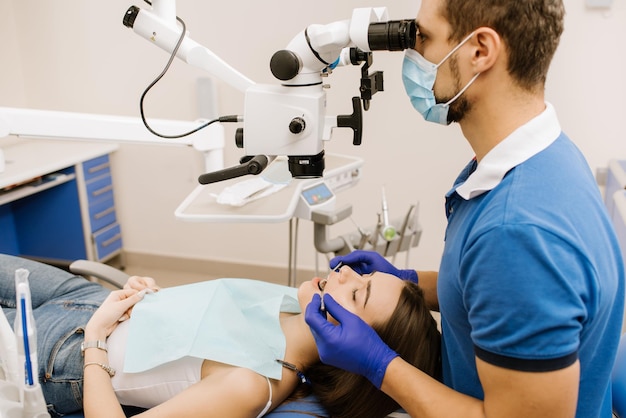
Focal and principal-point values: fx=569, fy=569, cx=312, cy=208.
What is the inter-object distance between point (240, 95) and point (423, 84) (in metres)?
2.03

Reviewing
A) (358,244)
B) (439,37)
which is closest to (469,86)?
(439,37)

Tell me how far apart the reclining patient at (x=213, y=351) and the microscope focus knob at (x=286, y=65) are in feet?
1.98

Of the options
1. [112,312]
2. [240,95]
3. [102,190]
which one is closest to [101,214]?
[102,190]

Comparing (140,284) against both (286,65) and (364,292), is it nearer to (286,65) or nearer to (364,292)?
(364,292)

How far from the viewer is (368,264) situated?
155 cm

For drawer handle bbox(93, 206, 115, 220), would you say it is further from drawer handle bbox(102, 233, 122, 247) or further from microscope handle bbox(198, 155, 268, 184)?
microscope handle bbox(198, 155, 268, 184)

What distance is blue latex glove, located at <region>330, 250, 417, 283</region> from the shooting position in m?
1.53

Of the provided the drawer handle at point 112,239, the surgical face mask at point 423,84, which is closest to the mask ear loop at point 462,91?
the surgical face mask at point 423,84

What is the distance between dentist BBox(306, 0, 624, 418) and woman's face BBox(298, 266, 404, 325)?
202 mm

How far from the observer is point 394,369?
3.48ft

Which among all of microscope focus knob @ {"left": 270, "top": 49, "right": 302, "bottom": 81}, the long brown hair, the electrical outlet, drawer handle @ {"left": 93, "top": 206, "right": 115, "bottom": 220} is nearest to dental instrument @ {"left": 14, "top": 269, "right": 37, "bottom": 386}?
microscope focus knob @ {"left": 270, "top": 49, "right": 302, "bottom": 81}

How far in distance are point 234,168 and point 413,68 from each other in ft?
1.26

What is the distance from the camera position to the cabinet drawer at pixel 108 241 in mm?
3166

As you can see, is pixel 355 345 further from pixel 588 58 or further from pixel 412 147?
pixel 588 58
